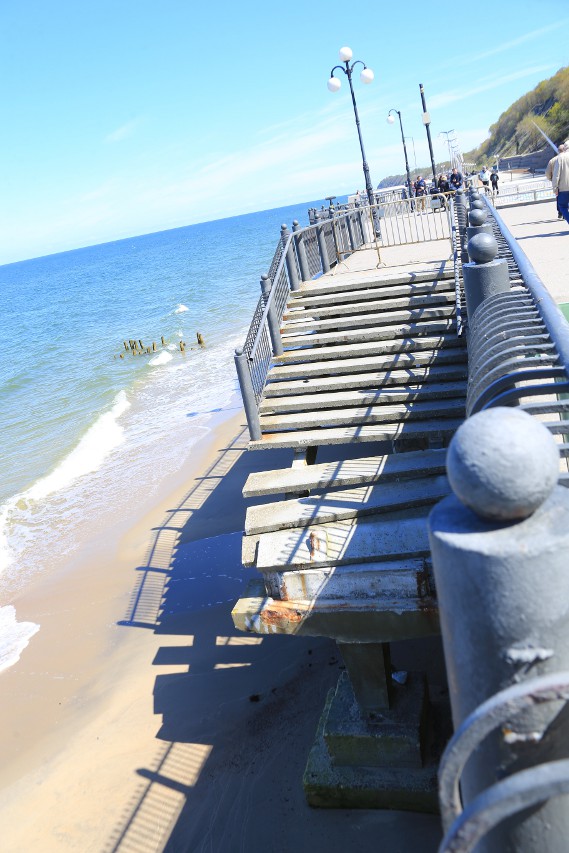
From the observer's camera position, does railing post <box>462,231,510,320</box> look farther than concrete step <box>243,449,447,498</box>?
No

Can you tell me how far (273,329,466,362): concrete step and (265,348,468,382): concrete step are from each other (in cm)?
4

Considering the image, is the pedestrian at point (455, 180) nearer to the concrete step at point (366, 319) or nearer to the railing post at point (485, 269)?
the concrete step at point (366, 319)

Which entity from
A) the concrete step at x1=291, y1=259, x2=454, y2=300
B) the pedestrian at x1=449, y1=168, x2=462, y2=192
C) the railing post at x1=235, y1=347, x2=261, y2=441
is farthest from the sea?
the pedestrian at x1=449, y1=168, x2=462, y2=192

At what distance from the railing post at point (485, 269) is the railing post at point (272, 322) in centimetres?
458

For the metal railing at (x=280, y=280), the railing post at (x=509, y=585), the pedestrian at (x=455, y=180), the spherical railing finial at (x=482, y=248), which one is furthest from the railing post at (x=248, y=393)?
the pedestrian at (x=455, y=180)

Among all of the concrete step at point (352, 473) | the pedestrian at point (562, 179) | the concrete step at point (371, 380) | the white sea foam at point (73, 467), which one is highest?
the pedestrian at point (562, 179)

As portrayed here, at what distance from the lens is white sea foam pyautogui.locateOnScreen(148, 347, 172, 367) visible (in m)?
36.9

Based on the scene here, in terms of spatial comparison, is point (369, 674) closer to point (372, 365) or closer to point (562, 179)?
point (372, 365)

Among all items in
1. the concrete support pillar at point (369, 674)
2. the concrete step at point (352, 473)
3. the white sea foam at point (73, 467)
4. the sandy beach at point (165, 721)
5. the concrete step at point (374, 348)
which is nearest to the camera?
the concrete support pillar at point (369, 674)

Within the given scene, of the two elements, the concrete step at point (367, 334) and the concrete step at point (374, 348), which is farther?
the concrete step at point (367, 334)

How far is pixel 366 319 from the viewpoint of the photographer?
35.3ft

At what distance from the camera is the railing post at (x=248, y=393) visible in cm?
875

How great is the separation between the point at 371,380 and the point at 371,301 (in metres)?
2.15

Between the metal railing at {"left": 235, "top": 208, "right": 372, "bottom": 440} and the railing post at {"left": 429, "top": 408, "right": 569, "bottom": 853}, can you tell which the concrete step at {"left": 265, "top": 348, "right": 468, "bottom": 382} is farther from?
the railing post at {"left": 429, "top": 408, "right": 569, "bottom": 853}
